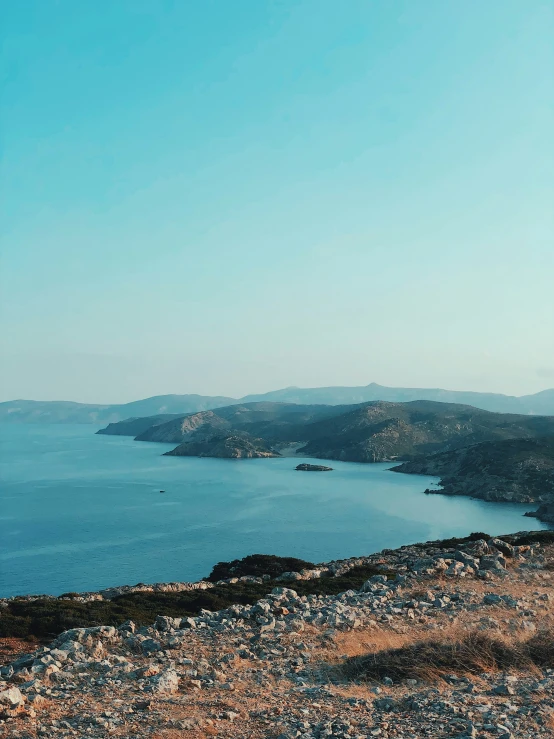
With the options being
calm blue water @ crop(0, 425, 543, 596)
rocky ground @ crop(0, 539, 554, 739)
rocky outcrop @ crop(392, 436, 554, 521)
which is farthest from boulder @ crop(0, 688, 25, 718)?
rocky outcrop @ crop(392, 436, 554, 521)

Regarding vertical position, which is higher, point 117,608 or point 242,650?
point 242,650

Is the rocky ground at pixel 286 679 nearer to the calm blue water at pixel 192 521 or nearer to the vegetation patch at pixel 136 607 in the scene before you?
the vegetation patch at pixel 136 607

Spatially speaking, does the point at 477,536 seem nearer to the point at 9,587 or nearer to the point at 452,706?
the point at 452,706

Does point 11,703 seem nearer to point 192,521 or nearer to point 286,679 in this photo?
point 286,679

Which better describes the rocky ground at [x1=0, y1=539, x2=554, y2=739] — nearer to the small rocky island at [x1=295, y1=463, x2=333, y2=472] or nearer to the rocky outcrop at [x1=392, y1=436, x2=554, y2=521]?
the rocky outcrop at [x1=392, y1=436, x2=554, y2=521]

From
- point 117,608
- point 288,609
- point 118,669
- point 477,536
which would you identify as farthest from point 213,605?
point 477,536

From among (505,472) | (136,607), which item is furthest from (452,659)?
(505,472)

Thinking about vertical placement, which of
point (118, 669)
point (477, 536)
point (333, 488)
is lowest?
point (333, 488)
